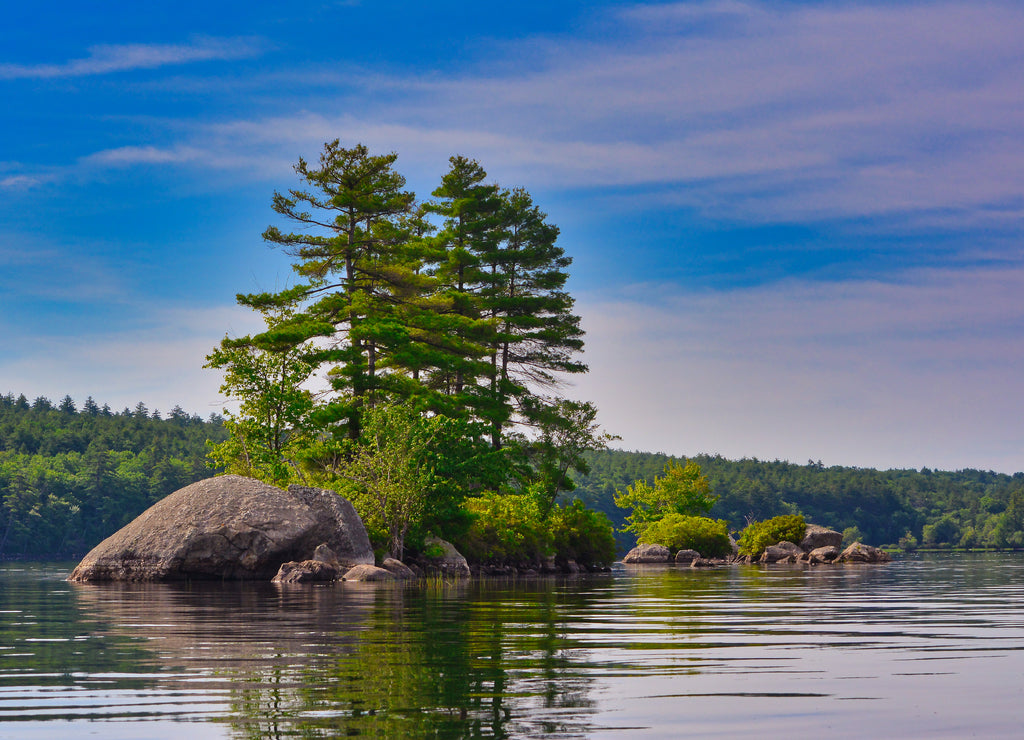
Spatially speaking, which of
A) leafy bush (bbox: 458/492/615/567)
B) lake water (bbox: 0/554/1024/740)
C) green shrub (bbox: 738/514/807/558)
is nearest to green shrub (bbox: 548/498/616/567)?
leafy bush (bbox: 458/492/615/567)

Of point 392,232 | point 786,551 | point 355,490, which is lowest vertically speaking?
point 786,551

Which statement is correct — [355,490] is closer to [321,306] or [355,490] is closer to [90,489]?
[321,306]

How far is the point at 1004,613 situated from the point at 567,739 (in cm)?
1239

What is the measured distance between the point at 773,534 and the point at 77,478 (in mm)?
91500

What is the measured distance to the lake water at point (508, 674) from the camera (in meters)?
5.92

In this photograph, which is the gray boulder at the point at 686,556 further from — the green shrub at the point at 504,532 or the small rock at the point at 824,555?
the green shrub at the point at 504,532

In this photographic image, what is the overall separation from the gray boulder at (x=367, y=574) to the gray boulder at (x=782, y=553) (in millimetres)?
40059

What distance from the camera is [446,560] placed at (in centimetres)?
3641

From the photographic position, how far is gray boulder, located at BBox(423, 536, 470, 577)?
1420 inches

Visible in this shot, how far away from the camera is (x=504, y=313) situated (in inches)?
2286

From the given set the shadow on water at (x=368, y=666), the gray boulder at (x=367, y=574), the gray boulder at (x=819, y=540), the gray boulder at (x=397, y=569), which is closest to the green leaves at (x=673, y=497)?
the gray boulder at (x=819, y=540)

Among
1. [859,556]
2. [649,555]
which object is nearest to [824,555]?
[859,556]

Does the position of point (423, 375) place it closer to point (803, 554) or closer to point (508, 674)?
point (803, 554)

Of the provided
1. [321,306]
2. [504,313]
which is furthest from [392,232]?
[504,313]
